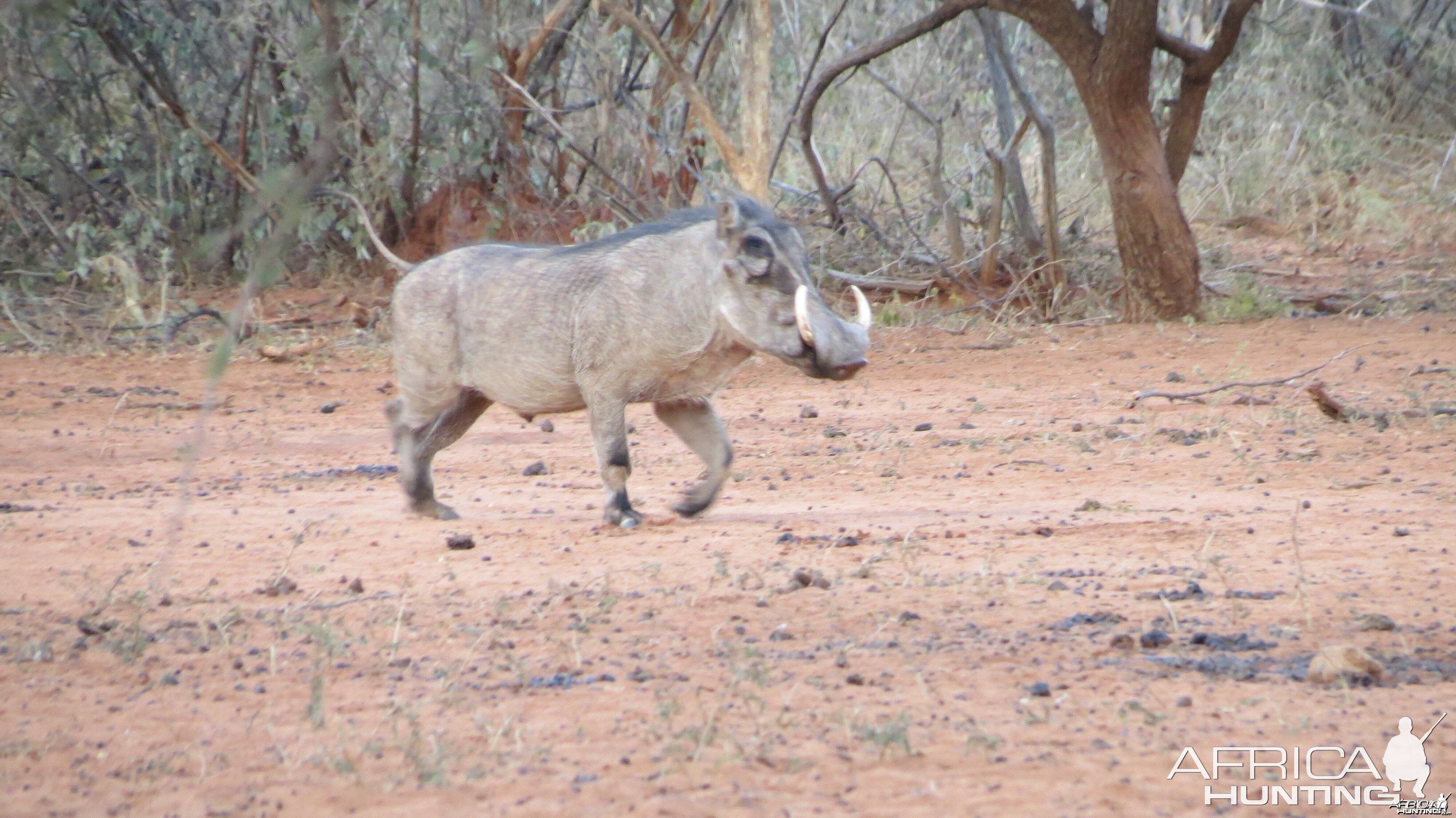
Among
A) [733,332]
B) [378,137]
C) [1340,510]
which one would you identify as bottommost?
[1340,510]

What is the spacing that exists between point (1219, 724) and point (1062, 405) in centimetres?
535

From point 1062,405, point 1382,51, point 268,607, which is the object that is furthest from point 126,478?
point 1382,51

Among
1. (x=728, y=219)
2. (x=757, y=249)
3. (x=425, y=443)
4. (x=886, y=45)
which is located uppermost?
(x=886, y=45)

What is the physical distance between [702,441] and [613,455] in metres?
0.37

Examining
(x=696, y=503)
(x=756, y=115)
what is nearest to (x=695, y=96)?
(x=756, y=115)

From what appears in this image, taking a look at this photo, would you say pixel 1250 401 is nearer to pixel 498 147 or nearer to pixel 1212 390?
pixel 1212 390

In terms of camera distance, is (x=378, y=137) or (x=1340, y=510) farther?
(x=378, y=137)

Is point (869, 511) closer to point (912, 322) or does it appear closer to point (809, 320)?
point (809, 320)

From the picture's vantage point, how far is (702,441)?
18.8ft

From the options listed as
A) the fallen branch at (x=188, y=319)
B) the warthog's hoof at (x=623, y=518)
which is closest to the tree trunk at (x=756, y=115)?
the warthog's hoof at (x=623, y=518)

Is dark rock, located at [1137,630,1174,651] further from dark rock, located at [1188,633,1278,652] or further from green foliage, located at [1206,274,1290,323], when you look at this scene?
green foliage, located at [1206,274,1290,323]

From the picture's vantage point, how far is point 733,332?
5.47 metres

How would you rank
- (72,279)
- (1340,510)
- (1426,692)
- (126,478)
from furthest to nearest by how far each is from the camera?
(72,279)
(126,478)
(1340,510)
(1426,692)

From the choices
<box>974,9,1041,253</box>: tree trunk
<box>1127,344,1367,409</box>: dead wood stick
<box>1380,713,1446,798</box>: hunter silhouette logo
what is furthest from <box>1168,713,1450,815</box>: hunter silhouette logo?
<box>974,9,1041,253</box>: tree trunk
